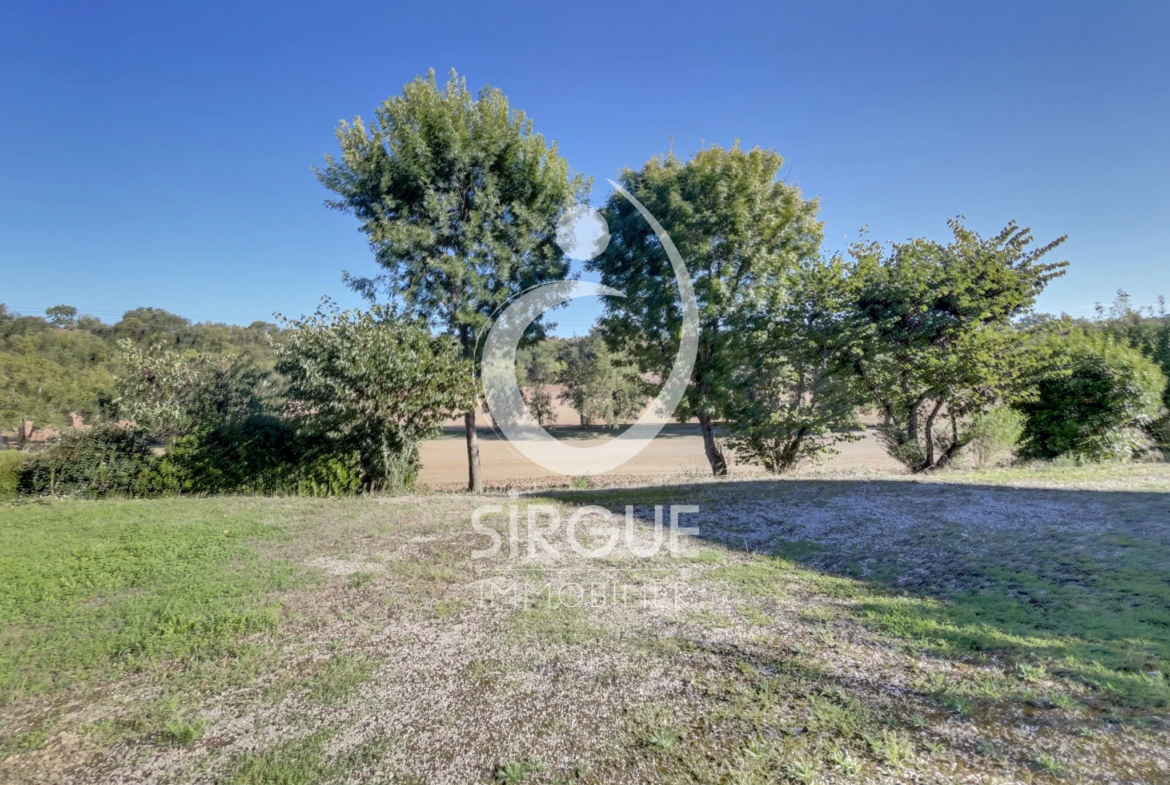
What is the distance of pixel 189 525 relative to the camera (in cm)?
594

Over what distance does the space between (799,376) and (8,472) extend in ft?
45.7

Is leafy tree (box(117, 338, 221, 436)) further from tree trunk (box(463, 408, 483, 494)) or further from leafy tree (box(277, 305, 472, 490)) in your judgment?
tree trunk (box(463, 408, 483, 494))

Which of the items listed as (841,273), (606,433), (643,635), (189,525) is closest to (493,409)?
(189,525)

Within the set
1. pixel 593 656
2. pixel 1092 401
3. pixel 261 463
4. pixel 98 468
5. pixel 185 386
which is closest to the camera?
pixel 593 656

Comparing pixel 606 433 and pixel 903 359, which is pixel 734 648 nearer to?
pixel 903 359

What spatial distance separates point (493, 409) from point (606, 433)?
2546 centimetres

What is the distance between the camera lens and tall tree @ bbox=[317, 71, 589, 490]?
961 cm

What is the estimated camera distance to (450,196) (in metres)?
9.78

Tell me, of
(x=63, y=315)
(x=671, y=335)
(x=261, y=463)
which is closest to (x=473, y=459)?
(x=261, y=463)

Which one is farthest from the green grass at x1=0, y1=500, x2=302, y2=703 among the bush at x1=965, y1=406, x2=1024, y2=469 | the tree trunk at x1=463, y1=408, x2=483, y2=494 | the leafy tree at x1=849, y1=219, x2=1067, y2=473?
the bush at x1=965, y1=406, x2=1024, y2=469

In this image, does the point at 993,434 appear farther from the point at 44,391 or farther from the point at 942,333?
the point at 44,391

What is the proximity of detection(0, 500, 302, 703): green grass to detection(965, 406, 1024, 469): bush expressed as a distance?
12.4 m

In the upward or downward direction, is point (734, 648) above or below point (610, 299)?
below

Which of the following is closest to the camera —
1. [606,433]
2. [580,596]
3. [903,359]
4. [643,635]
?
[643,635]
